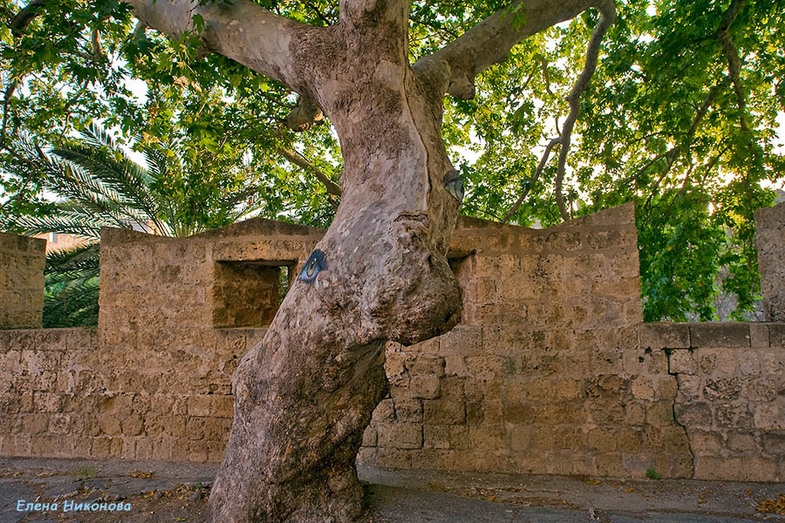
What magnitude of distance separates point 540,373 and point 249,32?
3.08m

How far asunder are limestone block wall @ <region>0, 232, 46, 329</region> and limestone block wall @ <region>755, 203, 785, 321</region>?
6.41 metres

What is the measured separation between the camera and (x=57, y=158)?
834 centimetres

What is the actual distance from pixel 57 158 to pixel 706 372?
8655 millimetres

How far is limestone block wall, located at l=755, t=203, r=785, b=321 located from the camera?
4328 mm

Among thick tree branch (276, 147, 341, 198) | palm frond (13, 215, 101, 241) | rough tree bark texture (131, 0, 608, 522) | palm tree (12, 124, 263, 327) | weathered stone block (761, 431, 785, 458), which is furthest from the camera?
palm frond (13, 215, 101, 241)

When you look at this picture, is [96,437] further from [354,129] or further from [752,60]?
[752,60]

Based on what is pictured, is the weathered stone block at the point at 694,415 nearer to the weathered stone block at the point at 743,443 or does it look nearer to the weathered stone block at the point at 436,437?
the weathered stone block at the point at 743,443

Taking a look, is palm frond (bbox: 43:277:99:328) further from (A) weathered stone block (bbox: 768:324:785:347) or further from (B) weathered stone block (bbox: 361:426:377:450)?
(A) weathered stone block (bbox: 768:324:785:347)

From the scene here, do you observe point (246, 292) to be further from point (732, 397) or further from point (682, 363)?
point (732, 397)

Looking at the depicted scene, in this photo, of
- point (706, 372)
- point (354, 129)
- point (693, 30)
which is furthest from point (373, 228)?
point (693, 30)

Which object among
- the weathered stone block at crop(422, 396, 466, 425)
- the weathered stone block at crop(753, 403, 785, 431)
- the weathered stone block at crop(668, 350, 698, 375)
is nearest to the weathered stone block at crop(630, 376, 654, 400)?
the weathered stone block at crop(668, 350, 698, 375)

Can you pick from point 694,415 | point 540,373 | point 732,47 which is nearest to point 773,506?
point 694,415

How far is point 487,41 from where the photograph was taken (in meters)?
3.76

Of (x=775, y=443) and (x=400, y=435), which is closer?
(x=775, y=443)
